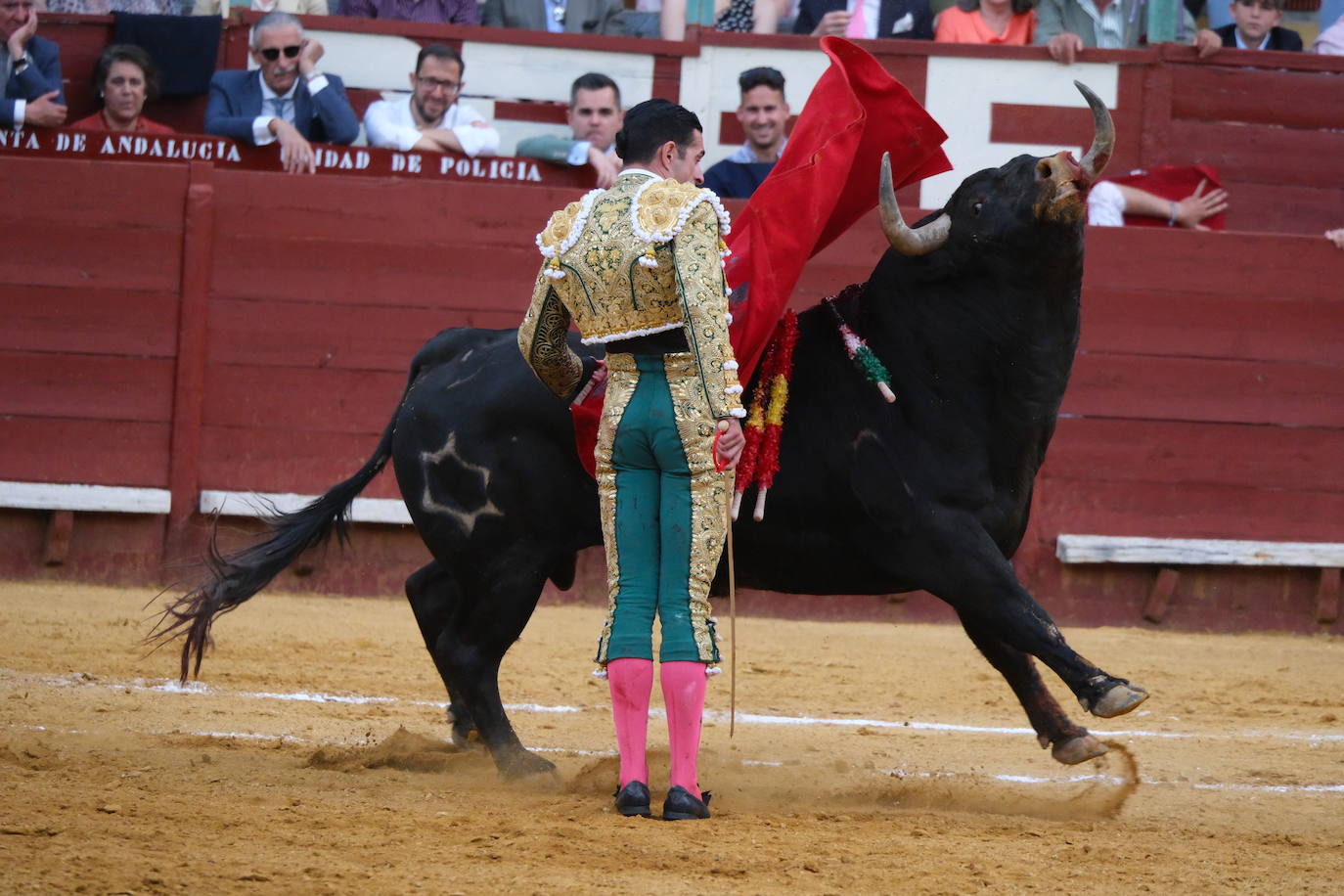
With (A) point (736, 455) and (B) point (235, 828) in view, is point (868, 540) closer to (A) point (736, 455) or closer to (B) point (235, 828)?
(A) point (736, 455)

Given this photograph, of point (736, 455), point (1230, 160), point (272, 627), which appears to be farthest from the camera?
point (1230, 160)

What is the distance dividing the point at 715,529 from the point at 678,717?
0.42 metres

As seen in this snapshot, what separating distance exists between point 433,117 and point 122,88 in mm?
1342

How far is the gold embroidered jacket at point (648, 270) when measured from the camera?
3.62 meters

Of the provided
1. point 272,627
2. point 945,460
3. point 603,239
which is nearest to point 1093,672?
point 945,460

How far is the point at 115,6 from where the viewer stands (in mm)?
8055

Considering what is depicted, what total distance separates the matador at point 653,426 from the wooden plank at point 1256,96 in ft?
16.7

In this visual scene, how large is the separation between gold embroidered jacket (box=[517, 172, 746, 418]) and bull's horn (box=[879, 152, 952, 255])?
62cm

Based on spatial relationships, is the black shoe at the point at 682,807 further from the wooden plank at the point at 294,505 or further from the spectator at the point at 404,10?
the spectator at the point at 404,10

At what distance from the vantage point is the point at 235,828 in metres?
3.40

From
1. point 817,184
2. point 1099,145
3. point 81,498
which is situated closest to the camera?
point 1099,145

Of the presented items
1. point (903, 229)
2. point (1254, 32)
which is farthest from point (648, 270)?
point (1254, 32)

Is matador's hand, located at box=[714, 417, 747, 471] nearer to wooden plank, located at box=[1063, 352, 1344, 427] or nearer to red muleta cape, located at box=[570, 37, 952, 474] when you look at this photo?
red muleta cape, located at box=[570, 37, 952, 474]

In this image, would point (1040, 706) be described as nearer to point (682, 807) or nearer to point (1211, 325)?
point (682, 807)
